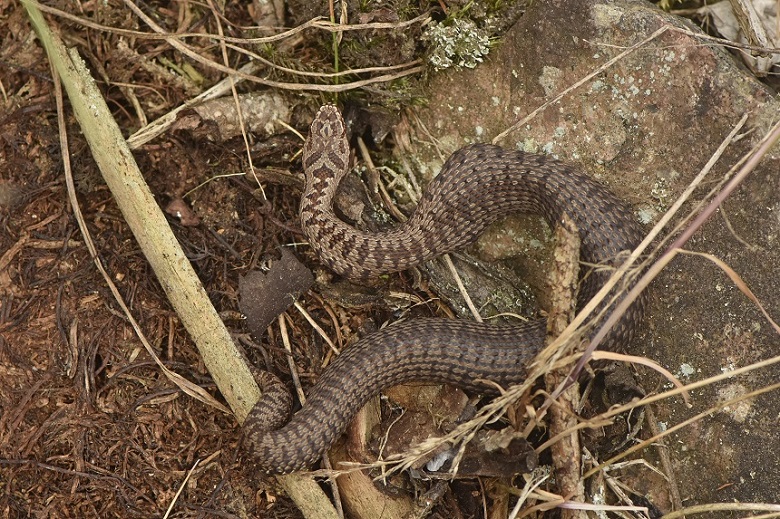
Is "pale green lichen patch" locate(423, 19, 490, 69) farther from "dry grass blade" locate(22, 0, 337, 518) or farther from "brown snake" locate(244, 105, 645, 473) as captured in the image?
"dry grass blade" locate(22, 0, 337, 518)

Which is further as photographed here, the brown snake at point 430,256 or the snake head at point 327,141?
the snake head at point 327,141

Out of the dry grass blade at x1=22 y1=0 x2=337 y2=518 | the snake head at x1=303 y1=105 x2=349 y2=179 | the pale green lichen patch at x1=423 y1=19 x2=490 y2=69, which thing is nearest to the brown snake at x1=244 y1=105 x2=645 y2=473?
the snake head at x1=303 y1=105 x2=349 y2=179

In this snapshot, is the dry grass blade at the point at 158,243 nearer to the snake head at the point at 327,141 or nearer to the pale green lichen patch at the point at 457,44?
the snake head at the point at 327,141

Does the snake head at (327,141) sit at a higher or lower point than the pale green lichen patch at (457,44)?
lower

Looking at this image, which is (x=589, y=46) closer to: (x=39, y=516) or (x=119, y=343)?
(x=119, y=343)

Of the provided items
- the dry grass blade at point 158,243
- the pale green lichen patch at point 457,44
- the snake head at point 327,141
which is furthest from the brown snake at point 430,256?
the pale green lichen patch at point 457,44

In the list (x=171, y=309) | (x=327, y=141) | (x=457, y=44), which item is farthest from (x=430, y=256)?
(x=171, y=309)
